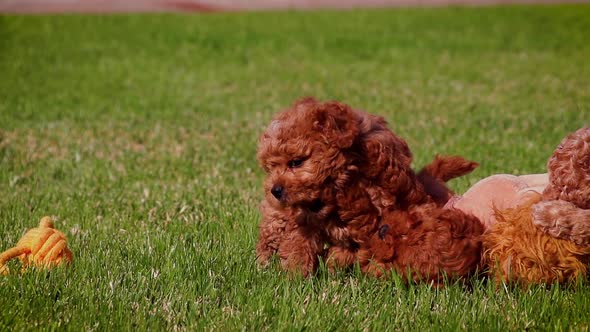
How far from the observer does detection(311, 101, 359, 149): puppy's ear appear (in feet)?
12.8

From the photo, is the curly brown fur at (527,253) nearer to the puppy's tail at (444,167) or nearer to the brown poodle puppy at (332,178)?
the brown poodle puppy at (332,178)

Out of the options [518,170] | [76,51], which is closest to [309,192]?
[518,170]

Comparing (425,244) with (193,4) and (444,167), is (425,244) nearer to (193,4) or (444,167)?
(444,167)

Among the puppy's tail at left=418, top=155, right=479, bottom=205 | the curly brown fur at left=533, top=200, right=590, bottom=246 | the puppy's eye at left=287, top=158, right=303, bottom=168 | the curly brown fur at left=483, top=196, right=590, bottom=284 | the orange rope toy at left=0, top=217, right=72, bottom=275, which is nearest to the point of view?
the curly brown fur at left=533, top=200, right=590, bottom=246

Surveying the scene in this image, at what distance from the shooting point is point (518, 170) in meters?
7.00

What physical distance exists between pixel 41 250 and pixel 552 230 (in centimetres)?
280

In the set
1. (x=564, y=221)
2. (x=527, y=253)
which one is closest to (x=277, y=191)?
(x=527, y=253)

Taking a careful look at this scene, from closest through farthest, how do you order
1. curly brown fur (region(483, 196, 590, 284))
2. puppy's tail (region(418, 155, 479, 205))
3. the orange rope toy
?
1. curly brown fur (region(483, 196, 590, 284))
2. the orange rope toy
3. puppy's tail (region(418, 155, 479, 205))

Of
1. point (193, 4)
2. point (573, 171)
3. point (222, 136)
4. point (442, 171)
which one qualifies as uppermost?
point (573, 171)

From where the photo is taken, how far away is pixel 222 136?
29.6ft

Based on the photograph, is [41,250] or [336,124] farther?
[41,250]

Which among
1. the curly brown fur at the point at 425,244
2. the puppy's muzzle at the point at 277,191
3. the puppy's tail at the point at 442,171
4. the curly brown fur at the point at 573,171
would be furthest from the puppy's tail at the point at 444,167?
the puppy's muzzle at the point at 277,191

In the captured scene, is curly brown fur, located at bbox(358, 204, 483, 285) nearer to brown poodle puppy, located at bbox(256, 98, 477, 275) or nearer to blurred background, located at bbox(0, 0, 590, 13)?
brown poodle puppy, located at bbox(256, 98, 477, 275)

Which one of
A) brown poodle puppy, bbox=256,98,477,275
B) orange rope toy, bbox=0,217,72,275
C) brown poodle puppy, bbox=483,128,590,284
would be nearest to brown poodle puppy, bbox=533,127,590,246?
brown poodle puppy, bbox=483,128,590,284
